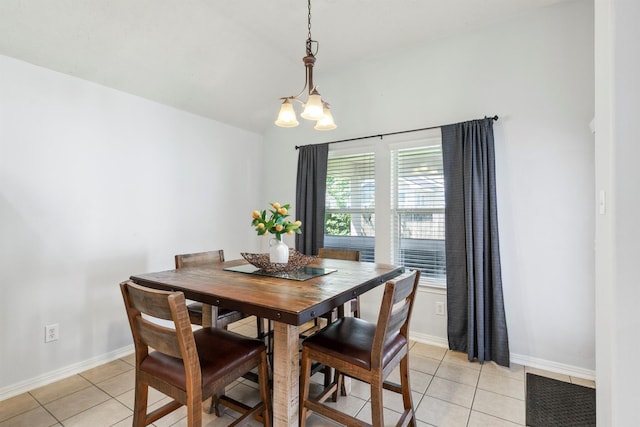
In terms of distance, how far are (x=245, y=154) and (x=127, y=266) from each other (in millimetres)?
1892

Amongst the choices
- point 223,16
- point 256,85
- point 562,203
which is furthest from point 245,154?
point 562,203

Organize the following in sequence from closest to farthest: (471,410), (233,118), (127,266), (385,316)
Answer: (385,316) → (471,410) → (127,266) → (233,118)

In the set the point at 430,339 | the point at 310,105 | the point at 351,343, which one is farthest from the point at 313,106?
the point at 430,339

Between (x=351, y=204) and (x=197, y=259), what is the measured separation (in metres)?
1.81

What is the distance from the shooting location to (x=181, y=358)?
1292 mm

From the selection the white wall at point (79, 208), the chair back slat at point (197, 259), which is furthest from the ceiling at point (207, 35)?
the chair back slat at point (197, 259)

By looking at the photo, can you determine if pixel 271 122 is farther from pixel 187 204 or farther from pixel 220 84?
pixel 187 204

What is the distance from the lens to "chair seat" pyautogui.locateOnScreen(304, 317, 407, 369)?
1.46m

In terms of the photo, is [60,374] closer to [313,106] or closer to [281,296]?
[281,296]

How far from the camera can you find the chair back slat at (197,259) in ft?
7.27

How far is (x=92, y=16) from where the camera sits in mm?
2109

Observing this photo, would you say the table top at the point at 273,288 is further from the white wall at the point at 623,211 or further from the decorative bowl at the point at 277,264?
the white wall at the point at 623,211

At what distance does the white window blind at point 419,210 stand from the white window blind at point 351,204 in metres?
0.28

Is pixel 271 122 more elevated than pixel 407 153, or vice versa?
pixel 271 122
